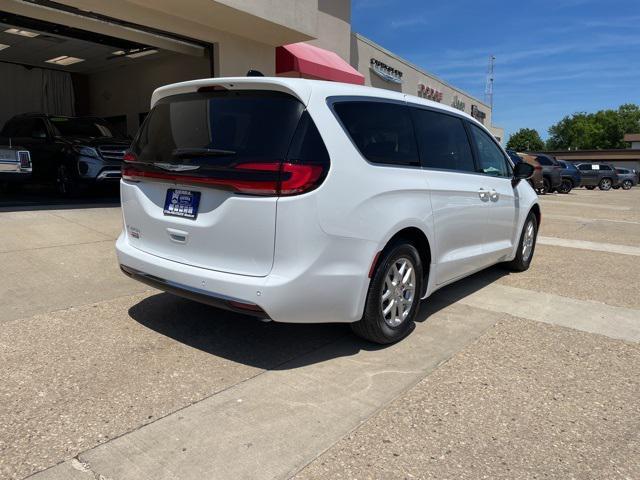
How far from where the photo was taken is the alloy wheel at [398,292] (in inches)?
149

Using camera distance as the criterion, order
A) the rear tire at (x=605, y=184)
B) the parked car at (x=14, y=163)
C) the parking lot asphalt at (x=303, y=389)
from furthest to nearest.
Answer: the rear tire at (x=605, y=184), the parked car at (x=14, y=163), the parking lot asphalt at (x=303, y=389)

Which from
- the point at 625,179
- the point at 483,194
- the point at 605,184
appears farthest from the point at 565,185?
the point at 483,194

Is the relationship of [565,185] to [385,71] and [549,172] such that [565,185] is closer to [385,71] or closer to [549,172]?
[549,172]

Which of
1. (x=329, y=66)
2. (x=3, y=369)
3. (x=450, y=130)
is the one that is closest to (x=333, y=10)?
(x=329, y=66)

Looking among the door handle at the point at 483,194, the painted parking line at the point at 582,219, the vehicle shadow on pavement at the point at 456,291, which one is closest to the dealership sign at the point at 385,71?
the painted parking line at the point at 582,219

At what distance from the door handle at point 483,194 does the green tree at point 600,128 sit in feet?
389

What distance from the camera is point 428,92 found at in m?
25.7

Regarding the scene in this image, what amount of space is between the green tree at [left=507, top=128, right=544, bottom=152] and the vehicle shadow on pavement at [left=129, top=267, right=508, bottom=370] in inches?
5626

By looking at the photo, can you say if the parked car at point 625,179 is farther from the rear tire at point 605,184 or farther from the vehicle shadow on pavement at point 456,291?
the vehicle shadow on pavement at point 456,291

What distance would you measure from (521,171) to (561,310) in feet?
5.61

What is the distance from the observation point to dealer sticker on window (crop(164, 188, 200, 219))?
341cm

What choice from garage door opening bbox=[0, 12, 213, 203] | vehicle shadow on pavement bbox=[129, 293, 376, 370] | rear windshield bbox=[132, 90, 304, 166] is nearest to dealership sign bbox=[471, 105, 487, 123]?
garage door opening bbox=[0, 12, 213, 203]

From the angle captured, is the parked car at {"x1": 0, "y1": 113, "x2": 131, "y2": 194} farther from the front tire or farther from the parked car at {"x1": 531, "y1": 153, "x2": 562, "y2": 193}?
the parked car at {"x1": 531, "y1": 153, "x2": 562, "y2": 193}

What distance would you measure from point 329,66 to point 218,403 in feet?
43.8
